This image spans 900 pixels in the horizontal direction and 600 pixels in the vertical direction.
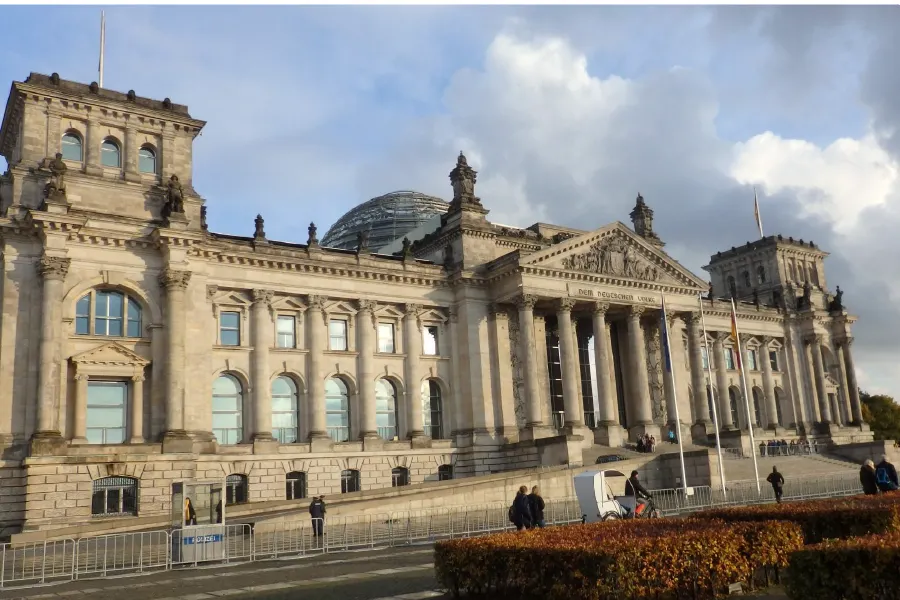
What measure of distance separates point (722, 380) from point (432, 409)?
3017 cm

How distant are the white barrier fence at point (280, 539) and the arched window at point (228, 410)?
1419 cm

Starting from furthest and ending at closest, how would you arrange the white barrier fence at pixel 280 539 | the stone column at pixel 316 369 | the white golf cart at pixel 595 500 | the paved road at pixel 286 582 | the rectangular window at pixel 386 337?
1. the rectangular window at pixel 386 337
2. the stone column at pixel 316 369
3. the white golf cart at pixel 595 500
4. the white barrier fence at pixel 280 539
5. the paved road at pixel 286 582

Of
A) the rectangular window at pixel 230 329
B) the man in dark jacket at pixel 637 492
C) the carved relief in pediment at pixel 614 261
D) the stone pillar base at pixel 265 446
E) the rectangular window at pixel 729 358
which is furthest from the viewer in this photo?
the rectangular window at pixel 729 358

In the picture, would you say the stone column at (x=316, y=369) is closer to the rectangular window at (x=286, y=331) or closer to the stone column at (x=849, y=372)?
the rectangular window at (x=286, y=331)

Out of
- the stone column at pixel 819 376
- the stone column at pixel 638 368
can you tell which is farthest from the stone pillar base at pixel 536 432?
the stone column at pixel 819 376

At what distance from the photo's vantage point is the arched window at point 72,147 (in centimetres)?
4384

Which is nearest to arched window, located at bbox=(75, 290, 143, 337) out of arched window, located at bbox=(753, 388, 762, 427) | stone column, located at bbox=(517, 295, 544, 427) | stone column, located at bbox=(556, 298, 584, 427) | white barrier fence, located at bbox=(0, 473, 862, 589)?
white barrier fence, located at bbox=(0, 473, 862, 589)

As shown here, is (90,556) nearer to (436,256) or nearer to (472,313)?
(472,313)

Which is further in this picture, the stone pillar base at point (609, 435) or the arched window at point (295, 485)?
the stone pillar base at point (609, 435)

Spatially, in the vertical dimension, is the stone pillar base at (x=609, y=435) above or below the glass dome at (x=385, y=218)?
below

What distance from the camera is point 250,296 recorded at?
48.7 m

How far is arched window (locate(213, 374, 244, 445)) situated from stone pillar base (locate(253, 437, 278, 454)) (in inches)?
52.6

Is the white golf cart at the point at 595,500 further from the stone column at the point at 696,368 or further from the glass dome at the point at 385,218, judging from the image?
the glass dome at the point at 385,218

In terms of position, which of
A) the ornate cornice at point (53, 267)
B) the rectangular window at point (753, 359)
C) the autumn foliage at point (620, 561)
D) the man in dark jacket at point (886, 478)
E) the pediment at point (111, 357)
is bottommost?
the autumn foliage at point (620, 561)
